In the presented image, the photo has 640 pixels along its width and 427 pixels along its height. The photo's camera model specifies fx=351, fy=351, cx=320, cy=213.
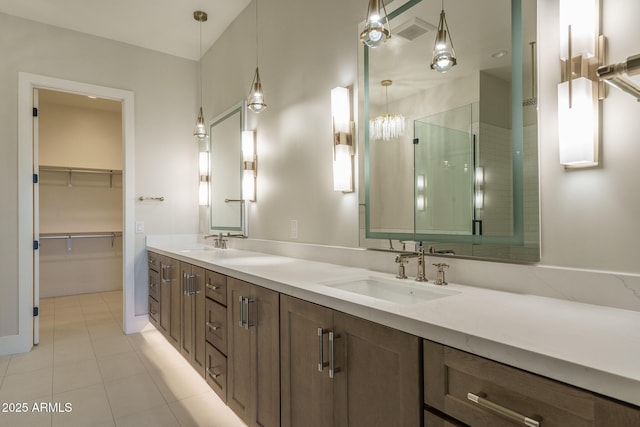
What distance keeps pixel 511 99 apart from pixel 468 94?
20 cm

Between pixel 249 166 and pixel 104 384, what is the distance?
190 centimetres

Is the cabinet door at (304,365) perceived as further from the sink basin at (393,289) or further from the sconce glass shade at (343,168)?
the sconce glass shade at (343,168)

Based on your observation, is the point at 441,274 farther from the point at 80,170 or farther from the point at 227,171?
the point at 80,170

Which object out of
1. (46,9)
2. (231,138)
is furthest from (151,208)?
(46,9)

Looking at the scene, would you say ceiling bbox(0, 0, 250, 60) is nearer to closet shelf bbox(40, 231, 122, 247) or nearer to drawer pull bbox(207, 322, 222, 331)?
drawer pull bbox(207, 322, 222, 331)

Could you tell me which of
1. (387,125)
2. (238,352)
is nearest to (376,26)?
(387,125)

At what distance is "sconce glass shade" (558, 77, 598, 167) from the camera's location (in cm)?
106

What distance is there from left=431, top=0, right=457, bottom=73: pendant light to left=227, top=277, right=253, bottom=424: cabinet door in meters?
1.34

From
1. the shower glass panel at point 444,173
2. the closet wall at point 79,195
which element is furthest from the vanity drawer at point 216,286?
the closet wall at point 79,195

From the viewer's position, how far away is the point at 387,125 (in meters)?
1.80

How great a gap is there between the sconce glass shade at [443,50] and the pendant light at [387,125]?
0.89 feet

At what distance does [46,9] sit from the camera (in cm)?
306

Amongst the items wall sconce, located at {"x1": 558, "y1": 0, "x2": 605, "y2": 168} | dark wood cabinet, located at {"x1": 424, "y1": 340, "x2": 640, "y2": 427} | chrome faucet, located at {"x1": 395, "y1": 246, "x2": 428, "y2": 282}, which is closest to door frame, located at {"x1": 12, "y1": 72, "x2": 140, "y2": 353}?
chrome faucet, located at {"x1": 395, "y1": 246, "x2": 428, "y2": 282}

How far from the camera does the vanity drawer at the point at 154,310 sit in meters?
3.27
